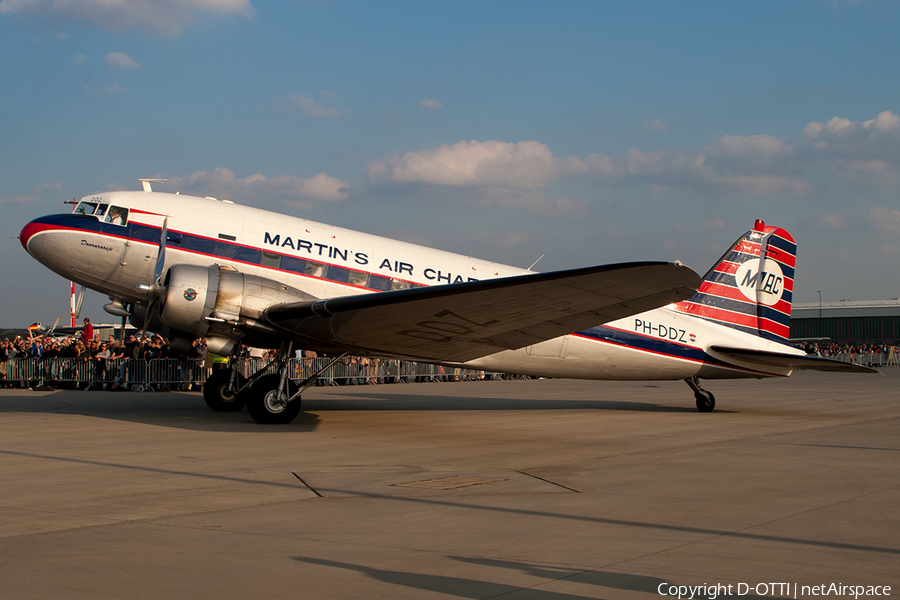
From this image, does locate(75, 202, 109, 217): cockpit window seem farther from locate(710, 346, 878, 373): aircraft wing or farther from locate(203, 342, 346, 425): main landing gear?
locate(710, 346, 878, 373): aircraft wing

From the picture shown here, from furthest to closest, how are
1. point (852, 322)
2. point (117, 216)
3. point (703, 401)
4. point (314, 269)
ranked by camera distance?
point (852, 322), point (703, 401), point (314, 269), point (117, 216)

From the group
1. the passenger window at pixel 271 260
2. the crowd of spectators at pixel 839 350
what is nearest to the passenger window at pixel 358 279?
the passenger window at pixel 271 260

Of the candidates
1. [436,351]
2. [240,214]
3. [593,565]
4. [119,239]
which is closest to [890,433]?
[436,351]

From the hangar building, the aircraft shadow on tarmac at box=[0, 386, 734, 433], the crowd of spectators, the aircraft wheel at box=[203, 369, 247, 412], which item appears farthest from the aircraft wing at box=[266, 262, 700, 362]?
the hangar building

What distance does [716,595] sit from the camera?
3854mm

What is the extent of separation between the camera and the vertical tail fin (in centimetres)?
1673

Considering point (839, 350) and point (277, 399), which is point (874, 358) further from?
point (277, 399)

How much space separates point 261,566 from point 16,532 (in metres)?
2.10

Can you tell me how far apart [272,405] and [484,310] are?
4.10 m

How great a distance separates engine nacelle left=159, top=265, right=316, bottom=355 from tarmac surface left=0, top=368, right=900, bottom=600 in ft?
5.48

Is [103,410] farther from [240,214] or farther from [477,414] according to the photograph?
[477,414]

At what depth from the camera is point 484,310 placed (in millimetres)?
10938

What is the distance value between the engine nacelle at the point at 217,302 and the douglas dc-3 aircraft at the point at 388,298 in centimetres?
2

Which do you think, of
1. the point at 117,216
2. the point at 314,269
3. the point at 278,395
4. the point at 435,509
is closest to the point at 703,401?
the point at 314,269
